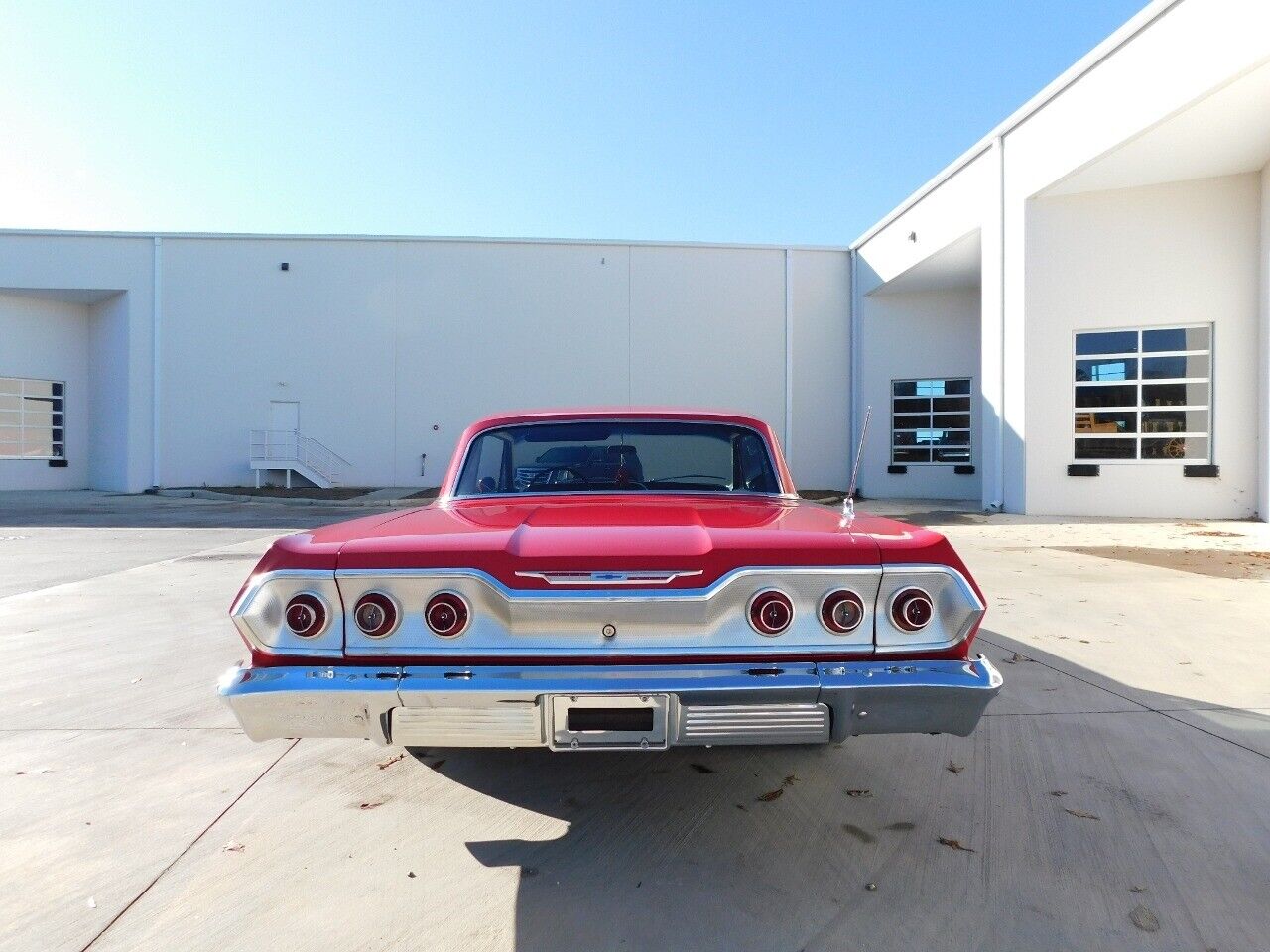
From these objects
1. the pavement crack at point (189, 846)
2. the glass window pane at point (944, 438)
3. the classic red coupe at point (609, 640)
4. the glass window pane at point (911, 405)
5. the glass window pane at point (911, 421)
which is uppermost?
the glass window pane at point (911, 405)

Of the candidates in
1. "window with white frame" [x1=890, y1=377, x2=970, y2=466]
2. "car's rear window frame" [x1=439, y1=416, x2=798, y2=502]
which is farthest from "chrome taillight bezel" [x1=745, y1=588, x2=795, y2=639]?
"window with white frame" [x1=890, y1=377, x2=970, y2=466]

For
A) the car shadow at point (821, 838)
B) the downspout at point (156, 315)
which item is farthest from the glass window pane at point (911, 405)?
the downspout at point (156, 315)

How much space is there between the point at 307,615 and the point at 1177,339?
13871 millimetres

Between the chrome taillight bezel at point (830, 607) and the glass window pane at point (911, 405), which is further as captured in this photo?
the glass window pane at point (911, 405)

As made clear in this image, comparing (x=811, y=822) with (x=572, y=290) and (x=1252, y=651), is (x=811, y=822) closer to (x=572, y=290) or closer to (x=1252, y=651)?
(x=1252, y=651)

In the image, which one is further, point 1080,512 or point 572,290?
point 572,290

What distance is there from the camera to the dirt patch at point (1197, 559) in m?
7.08

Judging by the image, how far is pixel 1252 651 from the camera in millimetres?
4348

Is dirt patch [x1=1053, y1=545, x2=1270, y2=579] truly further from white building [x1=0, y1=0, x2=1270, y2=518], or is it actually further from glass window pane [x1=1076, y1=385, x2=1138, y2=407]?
white building [x1=0, y1=0, x2=1270, y2=518]

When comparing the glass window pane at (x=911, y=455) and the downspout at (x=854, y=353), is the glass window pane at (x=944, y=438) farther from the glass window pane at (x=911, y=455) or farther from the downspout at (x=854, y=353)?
the downspout at (x=854, y=353)

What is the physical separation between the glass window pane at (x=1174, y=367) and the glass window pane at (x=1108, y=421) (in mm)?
654

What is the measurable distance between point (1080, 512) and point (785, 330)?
8.85 metres

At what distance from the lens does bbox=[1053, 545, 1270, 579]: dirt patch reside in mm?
7078

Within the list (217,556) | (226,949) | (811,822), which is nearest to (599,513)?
(811,822)
